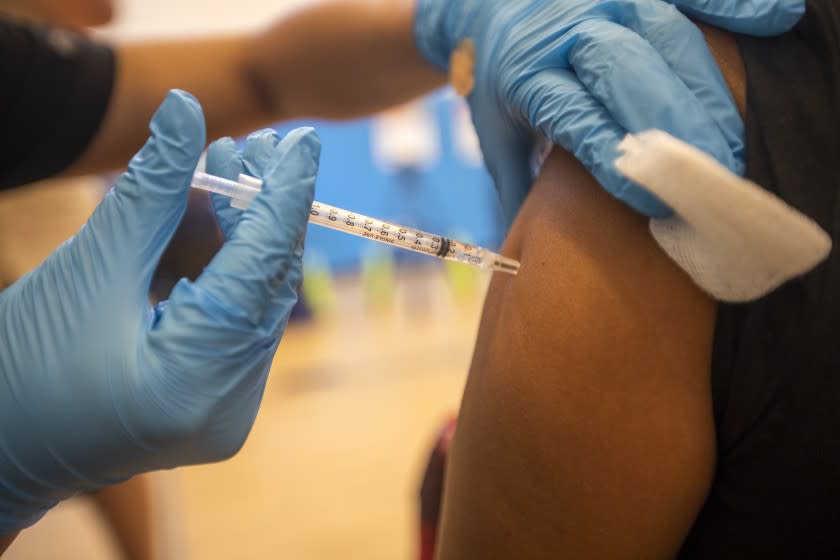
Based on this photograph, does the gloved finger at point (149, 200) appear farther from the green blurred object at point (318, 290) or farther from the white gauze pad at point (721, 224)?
the green blurred object at point (318, 290)

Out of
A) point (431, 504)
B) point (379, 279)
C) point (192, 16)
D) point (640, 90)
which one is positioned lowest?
point (379, 279)

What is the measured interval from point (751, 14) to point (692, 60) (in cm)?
7

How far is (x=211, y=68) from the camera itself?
4.62 ft

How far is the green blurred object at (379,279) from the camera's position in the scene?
3709 mm

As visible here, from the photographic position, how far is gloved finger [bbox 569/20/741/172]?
596mm

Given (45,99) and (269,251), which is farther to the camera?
(45,99)

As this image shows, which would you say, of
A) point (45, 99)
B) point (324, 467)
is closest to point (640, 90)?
point (45, 99)

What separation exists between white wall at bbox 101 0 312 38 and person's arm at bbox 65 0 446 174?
6.05 feet

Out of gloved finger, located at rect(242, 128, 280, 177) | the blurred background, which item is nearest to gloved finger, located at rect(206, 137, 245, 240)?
gloved finger, located at rect(242, 128, 280, 177)

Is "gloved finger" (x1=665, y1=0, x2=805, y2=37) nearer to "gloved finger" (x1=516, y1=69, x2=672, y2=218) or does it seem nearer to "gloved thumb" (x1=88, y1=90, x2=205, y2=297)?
"gloved finger" (x1=516, y1=69, x2=672, y2=218)

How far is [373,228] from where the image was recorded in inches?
30.0

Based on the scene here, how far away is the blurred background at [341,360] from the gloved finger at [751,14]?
0.70m

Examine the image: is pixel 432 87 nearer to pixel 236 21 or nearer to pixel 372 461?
pixel 372 461

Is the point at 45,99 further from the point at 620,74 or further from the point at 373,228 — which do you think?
the point at 620,74
